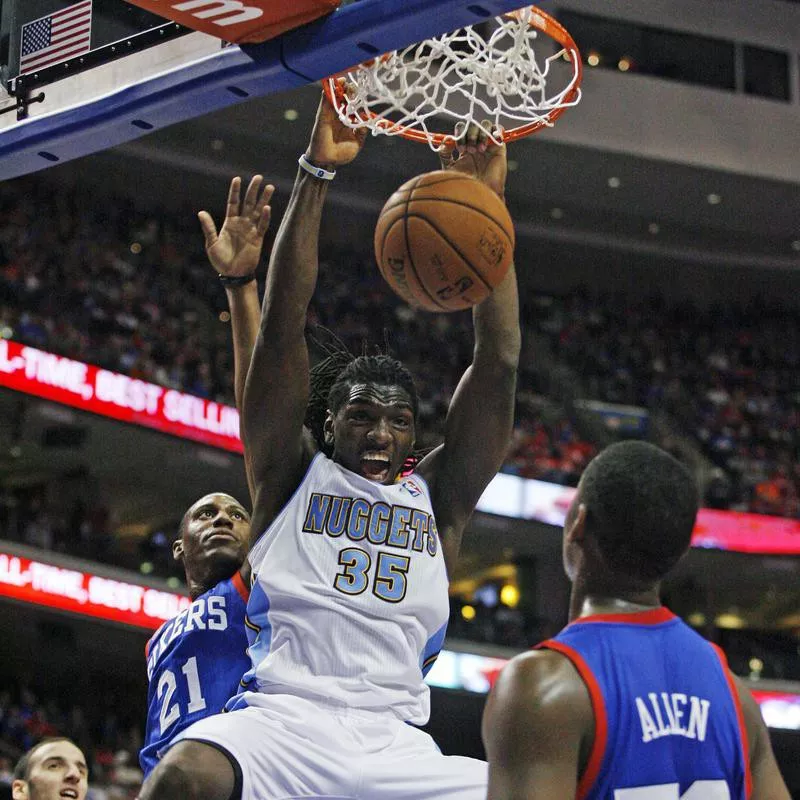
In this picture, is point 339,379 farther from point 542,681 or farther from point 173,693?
point 542,681

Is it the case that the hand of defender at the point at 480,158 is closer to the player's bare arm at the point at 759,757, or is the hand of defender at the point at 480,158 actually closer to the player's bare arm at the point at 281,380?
the player's bare arm at the point at 281,380

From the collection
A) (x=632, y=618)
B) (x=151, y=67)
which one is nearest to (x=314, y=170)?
(x=151, y=67)

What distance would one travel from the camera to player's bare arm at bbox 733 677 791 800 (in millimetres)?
2467

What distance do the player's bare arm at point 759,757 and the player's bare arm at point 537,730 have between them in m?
0.37

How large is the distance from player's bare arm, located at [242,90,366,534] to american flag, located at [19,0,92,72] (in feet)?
3.05

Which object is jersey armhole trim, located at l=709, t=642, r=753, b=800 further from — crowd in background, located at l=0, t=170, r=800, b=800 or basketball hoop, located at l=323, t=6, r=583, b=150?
crowd in background, located at l=0, t=170, r=800, b=800

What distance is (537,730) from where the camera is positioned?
2.22 m

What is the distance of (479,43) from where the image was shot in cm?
432

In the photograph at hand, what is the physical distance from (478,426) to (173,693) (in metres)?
1.18

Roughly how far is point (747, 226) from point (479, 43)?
2029 centimetres

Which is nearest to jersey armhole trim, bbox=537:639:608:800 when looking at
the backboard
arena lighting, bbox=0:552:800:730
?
the backboard

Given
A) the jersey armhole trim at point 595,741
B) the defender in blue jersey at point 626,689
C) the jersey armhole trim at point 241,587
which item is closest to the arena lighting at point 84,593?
the jersey armhole trim at point 241,587

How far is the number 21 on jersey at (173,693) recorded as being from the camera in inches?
153

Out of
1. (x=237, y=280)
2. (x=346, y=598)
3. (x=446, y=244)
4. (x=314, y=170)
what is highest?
(x=314, y=170)
